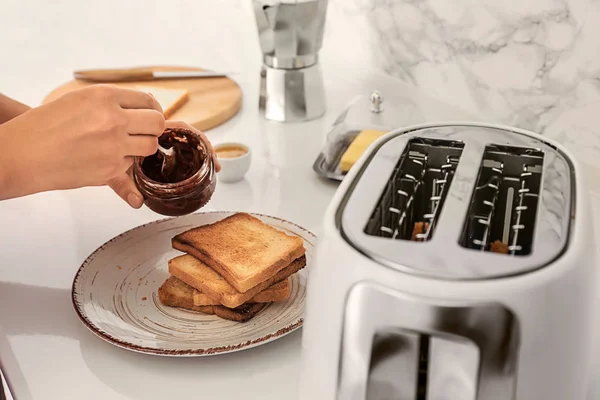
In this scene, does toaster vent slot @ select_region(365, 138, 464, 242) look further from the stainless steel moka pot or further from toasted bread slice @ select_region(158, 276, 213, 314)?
the stainless steel moka pot

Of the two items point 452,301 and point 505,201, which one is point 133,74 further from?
point 452,301

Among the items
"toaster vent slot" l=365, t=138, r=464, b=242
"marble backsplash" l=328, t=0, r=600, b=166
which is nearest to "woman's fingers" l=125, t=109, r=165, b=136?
"toaster vent slot" l=365, t=138, r=464, b=242

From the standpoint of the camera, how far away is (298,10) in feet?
4.56

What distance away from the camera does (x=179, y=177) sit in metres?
1.05

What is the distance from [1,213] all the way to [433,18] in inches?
34.4

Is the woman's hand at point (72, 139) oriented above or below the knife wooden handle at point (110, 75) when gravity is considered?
above

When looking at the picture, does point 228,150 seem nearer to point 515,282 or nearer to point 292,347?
point 292,347

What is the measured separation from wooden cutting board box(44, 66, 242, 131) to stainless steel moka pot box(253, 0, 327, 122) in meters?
0.08

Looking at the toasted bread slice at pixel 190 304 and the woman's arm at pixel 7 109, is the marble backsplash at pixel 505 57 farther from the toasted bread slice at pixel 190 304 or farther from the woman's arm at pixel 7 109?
the woman's arm at pixel 7 109

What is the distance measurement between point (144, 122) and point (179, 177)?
0.11 metres

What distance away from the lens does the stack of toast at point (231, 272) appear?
857 mm

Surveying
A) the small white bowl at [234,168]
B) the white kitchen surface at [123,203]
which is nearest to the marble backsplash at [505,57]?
the white kitchen surface at [123,203]

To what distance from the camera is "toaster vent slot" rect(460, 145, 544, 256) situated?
0.59 m

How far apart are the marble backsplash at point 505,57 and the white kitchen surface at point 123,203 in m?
0.03
